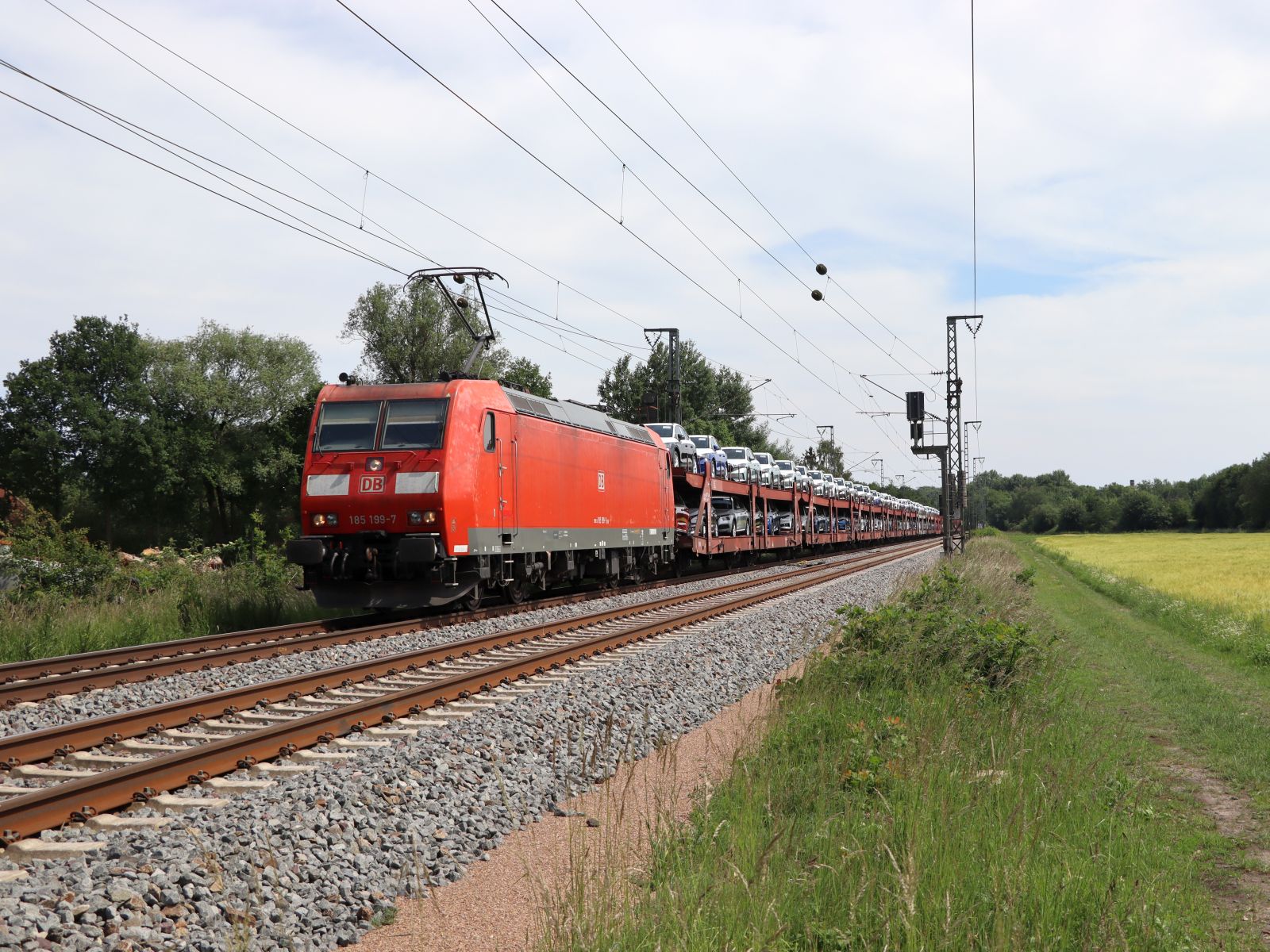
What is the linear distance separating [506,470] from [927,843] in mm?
12798

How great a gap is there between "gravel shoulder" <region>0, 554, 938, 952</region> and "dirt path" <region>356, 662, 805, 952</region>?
0.12 meters

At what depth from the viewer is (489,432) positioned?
16.4m

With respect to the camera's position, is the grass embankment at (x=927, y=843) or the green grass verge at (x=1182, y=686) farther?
the green grass verge at (x=1182, y=686)

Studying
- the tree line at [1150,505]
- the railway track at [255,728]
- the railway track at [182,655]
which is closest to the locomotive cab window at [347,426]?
the railway track at [182,655]

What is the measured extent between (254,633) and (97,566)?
4133mm

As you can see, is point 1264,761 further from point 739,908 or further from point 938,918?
point 739,908

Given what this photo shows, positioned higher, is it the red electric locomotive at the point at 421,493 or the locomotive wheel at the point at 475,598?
the red electric locomotive at the point at 421,493

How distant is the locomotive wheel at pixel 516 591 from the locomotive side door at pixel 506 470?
1433mm

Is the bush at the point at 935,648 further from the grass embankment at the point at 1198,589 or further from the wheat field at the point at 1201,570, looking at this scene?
the wheat field at the point at 1201,570

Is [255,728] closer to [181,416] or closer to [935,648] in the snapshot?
[935,648]

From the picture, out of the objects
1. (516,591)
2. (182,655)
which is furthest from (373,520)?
(182,655)

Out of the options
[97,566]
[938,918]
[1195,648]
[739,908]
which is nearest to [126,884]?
[739,908]

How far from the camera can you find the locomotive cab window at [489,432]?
641 inches

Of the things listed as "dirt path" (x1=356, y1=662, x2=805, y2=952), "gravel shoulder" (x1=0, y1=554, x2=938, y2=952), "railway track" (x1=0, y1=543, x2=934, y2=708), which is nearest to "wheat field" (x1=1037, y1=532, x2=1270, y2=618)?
"railway track" (x1=0, y1=543, x2=934, y2=708)
